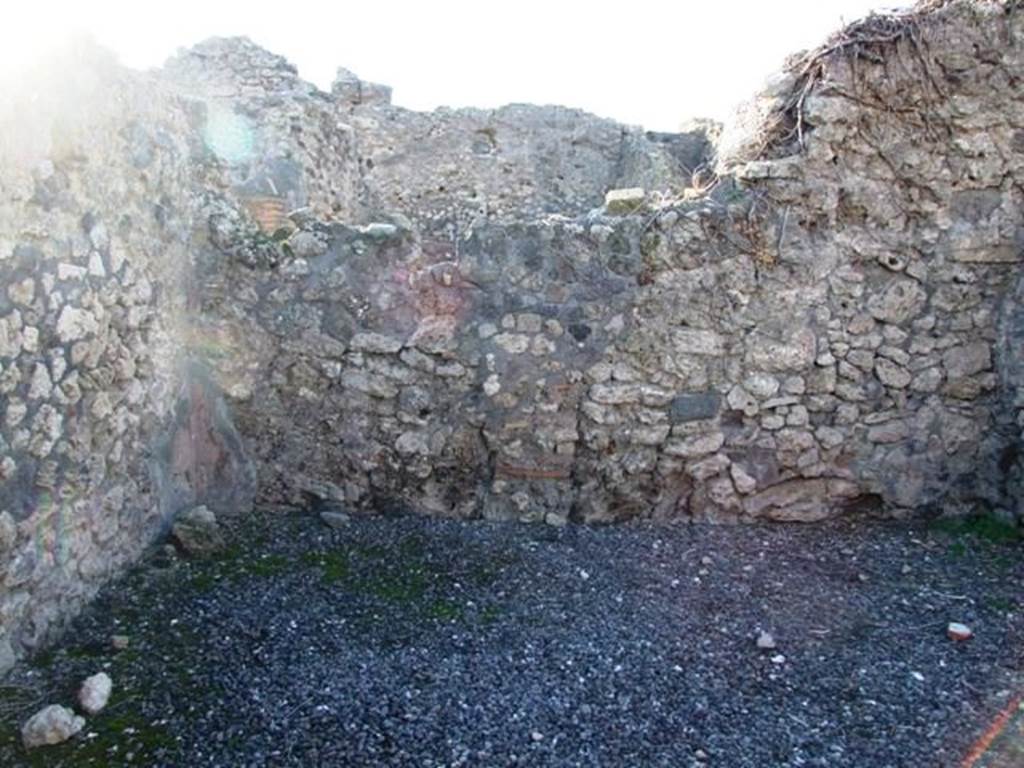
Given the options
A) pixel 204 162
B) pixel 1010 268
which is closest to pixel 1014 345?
pixel 1010 268

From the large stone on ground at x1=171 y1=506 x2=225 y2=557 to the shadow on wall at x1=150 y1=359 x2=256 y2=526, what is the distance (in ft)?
0.32

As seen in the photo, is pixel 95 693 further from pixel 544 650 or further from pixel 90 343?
pixel 544 650

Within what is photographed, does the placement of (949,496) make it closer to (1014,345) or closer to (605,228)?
(1014,345)

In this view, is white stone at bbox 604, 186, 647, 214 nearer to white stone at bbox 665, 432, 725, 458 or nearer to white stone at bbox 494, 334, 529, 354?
white stone at bbox 494, 334, 529, 354

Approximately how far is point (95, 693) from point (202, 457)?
68.4 inches

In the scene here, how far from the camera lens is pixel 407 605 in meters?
3.69

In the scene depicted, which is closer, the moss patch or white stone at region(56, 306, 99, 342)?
white stone at region(56, 306, 99, 342)

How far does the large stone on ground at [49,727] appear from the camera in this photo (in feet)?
8.70

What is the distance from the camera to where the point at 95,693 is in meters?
2.88

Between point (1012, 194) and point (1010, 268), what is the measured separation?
1.38 ft

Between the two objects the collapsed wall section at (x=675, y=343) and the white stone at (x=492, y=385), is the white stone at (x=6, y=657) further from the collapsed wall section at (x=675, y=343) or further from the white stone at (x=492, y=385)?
the white stone at (x=492, y=385)

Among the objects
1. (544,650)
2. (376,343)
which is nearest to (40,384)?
(376,343)

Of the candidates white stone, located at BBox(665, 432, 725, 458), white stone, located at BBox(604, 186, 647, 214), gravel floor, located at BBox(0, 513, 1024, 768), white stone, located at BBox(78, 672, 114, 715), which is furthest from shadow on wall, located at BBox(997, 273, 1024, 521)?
white stone, located at BBox(78, 672, 114, 715)

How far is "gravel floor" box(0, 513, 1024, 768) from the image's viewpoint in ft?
9.07
